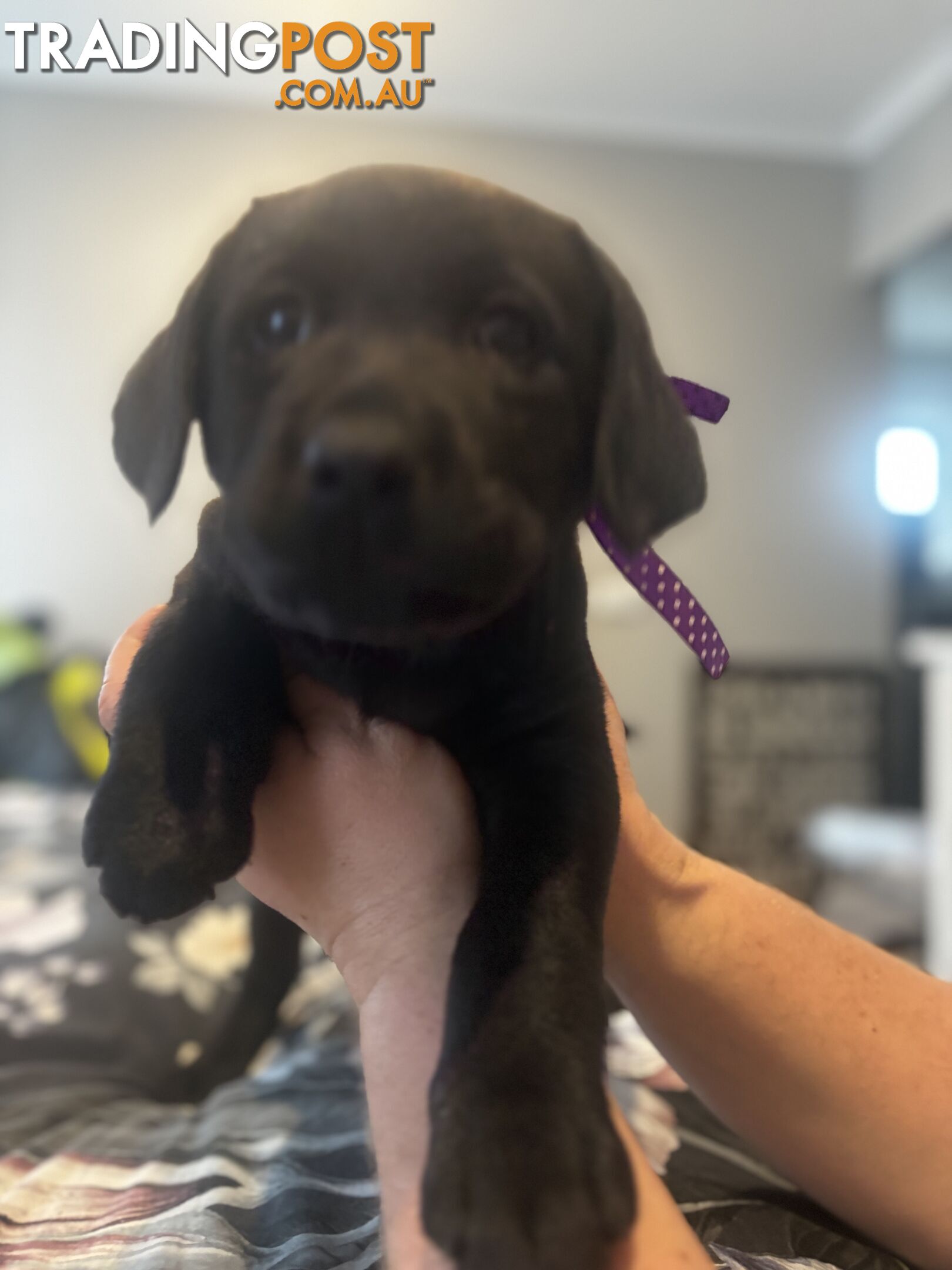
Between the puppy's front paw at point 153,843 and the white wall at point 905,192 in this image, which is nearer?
the puppy's front paw at point 153,843

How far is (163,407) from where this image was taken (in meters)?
0.51

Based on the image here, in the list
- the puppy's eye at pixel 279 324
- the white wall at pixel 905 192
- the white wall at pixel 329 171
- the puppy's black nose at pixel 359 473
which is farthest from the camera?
the white wall at pixel 905 192

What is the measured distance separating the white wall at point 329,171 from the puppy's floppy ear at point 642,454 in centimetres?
9

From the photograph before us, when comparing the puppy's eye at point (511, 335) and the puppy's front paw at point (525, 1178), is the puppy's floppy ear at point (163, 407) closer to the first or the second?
the puppy's eye at point (511, 335)

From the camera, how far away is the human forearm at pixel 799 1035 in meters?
0.61

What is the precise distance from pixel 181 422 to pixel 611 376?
0.23 metres

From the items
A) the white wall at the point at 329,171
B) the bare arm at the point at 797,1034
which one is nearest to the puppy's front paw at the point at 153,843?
the white wall at the point at 329,171

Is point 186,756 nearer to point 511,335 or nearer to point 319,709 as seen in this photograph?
point 319,709

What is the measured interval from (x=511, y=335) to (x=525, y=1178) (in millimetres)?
374

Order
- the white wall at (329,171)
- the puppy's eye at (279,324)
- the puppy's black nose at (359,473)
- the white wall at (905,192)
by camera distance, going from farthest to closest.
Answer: the white wall at (905,192) → the white wall at (329,171) → the puppy's eye at (279,324) → the puppy's black nose at (359,473)

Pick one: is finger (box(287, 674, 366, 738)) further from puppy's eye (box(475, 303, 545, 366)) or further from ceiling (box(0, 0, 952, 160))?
ceiling (box(0, 0, 952, 160))

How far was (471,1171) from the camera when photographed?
1.26ft

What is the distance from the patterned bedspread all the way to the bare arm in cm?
5

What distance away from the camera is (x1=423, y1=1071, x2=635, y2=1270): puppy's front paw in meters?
0.37
